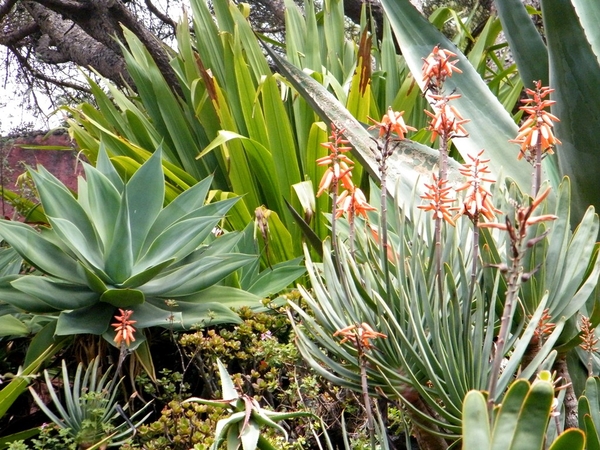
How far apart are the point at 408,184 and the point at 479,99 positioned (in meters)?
0.29

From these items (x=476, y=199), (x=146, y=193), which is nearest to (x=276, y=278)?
(x=146, y=193)

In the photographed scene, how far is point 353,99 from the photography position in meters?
2.64

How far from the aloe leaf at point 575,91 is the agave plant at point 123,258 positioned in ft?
2.96

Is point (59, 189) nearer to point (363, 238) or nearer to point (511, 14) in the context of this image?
point (363, 238)

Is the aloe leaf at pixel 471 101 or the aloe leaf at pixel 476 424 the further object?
the aloe leaf at pixel 471 101

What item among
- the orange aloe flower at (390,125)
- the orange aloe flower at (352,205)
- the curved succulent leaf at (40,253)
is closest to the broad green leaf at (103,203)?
the curved succulent leaf at (40,253)

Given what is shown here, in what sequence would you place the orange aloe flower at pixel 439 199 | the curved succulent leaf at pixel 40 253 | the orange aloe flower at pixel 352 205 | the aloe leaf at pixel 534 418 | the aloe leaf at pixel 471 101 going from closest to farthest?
1. the aloe leaf at pixel 534 418
2. the orange aloe flower at pixel 439 199
3. the orange aloe flower at pixel 352 205
4. the aloe leaf at pixel 471 101
5. the curved succulent leaf at pixel 40 253

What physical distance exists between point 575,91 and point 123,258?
45.5 inches

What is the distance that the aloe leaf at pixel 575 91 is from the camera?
129 centimetres

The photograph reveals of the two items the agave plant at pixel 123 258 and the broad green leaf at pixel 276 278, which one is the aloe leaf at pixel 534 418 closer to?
the agave plant at pixel 123 258

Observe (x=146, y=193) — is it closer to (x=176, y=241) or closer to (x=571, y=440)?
(x=176, y=241)

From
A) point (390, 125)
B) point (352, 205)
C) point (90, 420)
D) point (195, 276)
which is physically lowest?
point (90, 420)

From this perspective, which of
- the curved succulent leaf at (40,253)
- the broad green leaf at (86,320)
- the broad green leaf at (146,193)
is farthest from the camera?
the broad green leaf at (146,193)

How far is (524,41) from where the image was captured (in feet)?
4.91
